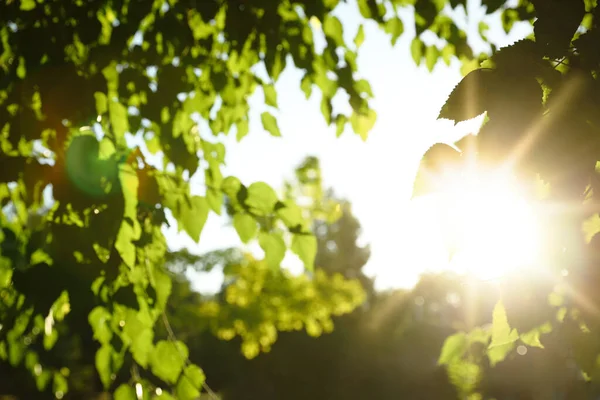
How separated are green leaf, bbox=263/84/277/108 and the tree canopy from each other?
1cm

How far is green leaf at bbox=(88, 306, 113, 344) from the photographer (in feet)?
5.63

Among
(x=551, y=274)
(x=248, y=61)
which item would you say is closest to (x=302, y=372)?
(x=248, y=61)

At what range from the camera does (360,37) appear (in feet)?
9.15

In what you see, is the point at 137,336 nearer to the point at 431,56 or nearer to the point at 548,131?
the point at 548,131

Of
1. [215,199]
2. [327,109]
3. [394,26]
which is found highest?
[394,26]

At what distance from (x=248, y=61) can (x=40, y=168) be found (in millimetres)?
1470

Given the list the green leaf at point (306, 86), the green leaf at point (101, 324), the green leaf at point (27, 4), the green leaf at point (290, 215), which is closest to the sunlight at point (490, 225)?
the green leaf at point (290, 215)

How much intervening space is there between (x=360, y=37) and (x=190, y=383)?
82.2 inches

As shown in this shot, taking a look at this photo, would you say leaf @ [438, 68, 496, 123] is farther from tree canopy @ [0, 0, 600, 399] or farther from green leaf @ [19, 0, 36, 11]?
green leaf @ [19, 0, 36, 11]

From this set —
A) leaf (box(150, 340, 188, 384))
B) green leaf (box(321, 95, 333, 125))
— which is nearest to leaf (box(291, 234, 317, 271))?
leaf (box(150, 340, 188, 384))

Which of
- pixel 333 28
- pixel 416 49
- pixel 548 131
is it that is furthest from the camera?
pixel 416 49

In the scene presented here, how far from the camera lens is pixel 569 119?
0.84m

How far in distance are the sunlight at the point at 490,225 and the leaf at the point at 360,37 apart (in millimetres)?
1977

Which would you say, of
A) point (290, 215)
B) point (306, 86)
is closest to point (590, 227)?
point (290, 215)
